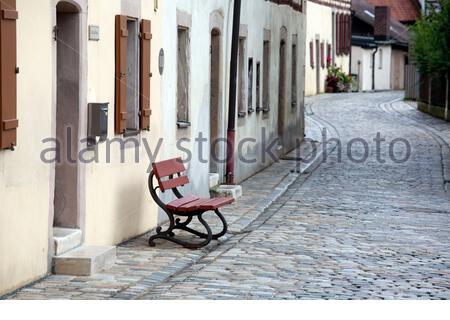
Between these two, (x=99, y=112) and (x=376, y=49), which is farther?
(x=376, y=49)

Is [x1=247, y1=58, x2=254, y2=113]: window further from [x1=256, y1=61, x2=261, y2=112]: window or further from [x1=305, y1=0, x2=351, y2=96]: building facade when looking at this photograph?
[x1=305, y1=0, x2=351, y2=96]: building facade

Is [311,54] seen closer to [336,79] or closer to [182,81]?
[336,79]

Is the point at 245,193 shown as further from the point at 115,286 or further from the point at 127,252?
the point at 115,286

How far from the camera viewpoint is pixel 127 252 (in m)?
12.6

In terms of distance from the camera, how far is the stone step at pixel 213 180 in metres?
18.4

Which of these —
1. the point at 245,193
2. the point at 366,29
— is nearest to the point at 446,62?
the point at 245,193

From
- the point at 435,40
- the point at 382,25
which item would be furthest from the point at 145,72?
the point at 382,25

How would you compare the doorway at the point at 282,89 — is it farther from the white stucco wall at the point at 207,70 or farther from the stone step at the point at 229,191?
the stone step at the point at 229,191

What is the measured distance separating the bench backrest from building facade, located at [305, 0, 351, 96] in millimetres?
39222

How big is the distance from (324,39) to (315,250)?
48.8 metres

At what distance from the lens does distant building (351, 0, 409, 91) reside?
70.4 metres

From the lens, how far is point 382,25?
236 ft
